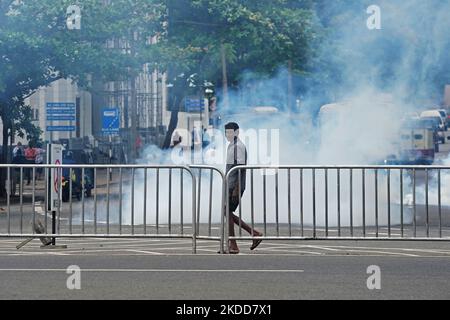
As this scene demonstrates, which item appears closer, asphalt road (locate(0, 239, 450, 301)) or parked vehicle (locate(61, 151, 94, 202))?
asphalt road (locate(0, 239, 450, 301))

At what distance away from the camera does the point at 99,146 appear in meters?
64.2

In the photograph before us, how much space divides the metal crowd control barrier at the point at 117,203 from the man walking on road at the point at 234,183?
0.46 meters

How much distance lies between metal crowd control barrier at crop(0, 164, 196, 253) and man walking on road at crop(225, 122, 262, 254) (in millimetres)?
459

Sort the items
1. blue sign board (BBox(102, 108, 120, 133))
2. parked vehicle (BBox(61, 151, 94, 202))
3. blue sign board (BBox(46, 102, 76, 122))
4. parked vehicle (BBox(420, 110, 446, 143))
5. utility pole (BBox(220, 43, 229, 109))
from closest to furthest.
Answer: parked vehicle (BBox(61, 151, 94, 202)) → blue sign board (BBox(46, 102, 76, 122)) → utility pole (BBox(220, 43, 229, 109)) → blue sign board (BBox(102, 108, 120, 133)) → parked vehicle (BBox(420, 110, 446, 143))

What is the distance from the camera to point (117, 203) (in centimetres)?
1853

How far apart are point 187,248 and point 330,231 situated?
1.86m

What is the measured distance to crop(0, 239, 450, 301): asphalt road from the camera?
11969 millimetres

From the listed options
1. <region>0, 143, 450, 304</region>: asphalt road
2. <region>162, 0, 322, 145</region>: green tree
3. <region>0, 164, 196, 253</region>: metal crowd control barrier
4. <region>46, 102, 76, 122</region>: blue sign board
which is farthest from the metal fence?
<region>162, 0, 322, 145</region>: green tree

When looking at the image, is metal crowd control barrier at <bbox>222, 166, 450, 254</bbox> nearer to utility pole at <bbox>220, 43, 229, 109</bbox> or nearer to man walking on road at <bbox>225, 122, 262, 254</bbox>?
man walking on road at <bbox>225, 122, 262, 254</bbox>

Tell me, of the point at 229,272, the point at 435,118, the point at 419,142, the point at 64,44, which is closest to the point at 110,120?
the point at 64,44

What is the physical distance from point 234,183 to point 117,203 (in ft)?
5.40

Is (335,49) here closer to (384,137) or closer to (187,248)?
(384,137)

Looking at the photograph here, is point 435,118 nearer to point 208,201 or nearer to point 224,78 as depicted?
point 224,78
